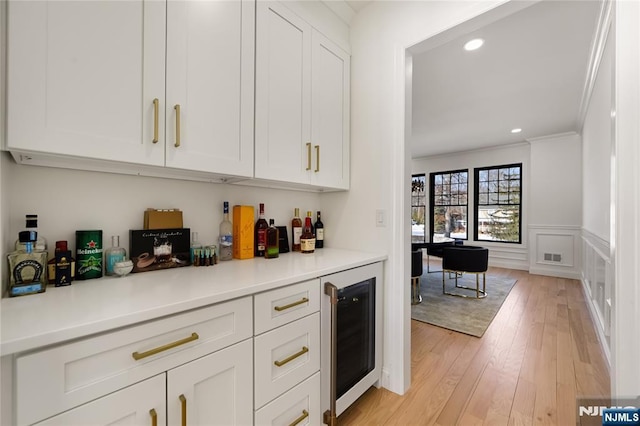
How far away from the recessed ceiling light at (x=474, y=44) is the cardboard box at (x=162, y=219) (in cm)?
283

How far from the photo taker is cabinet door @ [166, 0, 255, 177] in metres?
1.18

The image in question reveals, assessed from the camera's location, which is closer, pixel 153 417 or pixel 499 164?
pixel 153 417

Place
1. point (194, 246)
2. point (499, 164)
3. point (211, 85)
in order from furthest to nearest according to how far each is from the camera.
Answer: point (499, 164) < point (194, 246) < point (211, 85)

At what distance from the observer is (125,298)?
88 centimetres

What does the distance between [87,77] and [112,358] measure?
98cm

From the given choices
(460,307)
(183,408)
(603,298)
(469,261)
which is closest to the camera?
(183,408)

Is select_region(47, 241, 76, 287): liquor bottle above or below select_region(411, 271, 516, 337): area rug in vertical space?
above

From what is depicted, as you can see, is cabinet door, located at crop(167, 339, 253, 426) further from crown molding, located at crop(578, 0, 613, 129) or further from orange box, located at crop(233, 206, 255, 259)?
crown molding, located at crop(578, 0, 613, 129)

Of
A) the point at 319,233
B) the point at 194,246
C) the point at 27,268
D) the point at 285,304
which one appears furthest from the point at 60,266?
the point at 319,233

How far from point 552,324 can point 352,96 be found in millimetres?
3271

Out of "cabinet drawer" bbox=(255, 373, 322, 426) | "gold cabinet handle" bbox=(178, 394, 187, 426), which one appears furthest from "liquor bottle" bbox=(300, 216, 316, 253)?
"gold cabinet handle" bbox=(178, 394, 187, 426)

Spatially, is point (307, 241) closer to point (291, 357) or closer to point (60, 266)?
point (291, 357)

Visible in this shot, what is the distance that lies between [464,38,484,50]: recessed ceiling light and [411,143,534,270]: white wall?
14.1 feet

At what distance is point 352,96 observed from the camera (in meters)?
2.07
